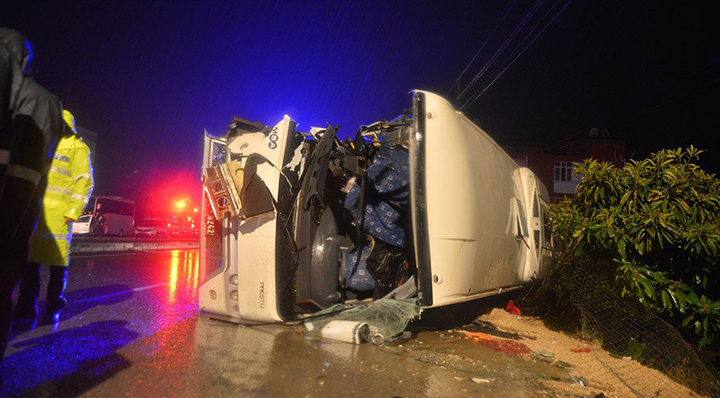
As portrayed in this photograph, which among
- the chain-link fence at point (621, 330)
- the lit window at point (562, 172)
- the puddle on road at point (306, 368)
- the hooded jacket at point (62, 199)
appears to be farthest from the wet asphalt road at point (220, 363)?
the lit window at point (562, 172)

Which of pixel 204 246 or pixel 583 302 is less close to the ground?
pixel 204 246

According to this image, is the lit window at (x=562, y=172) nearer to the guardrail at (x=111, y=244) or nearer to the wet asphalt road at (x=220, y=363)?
the guardrail at (x=111, y=244)

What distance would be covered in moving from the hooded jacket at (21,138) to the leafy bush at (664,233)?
406 cm

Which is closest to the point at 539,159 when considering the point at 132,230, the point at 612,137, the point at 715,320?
the point at 612,137

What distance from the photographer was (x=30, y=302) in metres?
2.87

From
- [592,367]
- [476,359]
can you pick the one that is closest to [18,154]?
[476,359]

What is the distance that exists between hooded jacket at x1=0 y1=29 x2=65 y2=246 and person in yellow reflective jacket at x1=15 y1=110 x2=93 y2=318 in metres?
1.49

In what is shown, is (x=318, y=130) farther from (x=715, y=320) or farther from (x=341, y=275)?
(x=715, y=320)

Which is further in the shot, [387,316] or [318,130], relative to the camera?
[318,130]

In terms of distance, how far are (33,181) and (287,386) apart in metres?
1.59

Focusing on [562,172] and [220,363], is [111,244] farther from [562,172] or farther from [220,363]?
[562,172]

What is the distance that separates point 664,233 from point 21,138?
433cm

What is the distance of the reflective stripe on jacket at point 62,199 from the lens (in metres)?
2.89

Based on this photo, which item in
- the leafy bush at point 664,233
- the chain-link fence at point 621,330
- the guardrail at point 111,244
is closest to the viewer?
the chain-link fence at point 621,330
